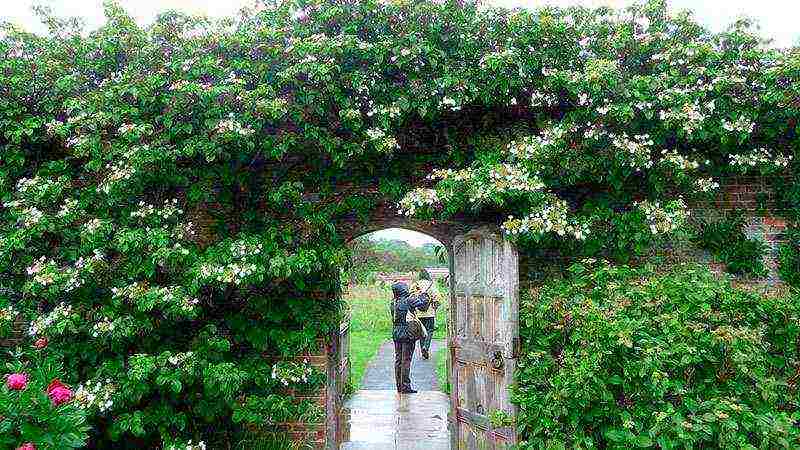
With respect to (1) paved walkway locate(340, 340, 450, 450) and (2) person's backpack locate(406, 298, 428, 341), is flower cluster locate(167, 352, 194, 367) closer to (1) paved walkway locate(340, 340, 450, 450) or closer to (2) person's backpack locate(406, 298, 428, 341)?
(1) paved walkway locate(340, 340, 450, 450)

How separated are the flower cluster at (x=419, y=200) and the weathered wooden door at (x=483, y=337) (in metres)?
0.47

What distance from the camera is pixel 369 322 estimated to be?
18.9m

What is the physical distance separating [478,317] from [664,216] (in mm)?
1846

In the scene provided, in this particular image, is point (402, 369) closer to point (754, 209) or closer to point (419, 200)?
point (419, 200)

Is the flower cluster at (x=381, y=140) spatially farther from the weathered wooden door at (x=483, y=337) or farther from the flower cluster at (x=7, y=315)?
the flower cluster at (x=7, y=315)

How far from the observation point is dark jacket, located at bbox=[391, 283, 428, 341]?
894cm

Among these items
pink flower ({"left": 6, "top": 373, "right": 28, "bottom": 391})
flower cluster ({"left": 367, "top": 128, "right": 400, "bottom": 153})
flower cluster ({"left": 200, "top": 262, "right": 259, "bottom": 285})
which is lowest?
pink flower ({"left": 6, "top": 373, "right": 28, "bottom": 391})

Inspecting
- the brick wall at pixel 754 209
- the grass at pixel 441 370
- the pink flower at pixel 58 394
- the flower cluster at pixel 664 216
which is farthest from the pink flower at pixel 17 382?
the grass at pixel 441 370

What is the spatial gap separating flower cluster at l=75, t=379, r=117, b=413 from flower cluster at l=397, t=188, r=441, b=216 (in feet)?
8.95

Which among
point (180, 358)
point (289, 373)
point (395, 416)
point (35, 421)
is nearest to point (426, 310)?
point (395, 416)

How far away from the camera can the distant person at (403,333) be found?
29.3ft

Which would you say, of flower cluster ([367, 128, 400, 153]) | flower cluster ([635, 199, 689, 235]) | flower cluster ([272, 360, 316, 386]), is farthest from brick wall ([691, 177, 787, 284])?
flower cluster ([272, 360, 316, 386])

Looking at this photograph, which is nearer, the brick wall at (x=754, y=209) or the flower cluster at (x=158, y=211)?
the flower cluster at (x=158, y=211)

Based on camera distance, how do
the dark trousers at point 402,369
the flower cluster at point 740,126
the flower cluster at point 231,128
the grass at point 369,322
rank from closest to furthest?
the flower cluster at point 231,128, the flower cluster at point 740,126, the dark trousers at point 402,369, the grass at point 369,322
